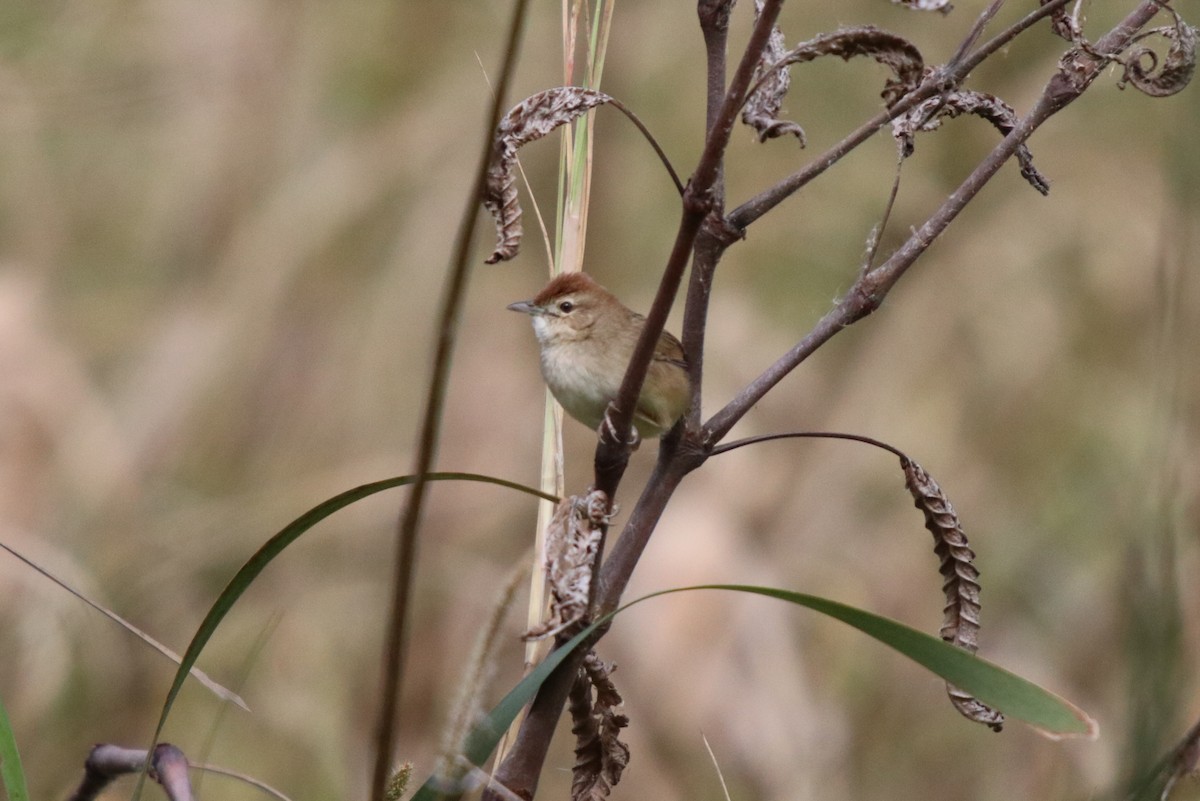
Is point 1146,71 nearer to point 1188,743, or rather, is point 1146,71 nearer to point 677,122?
point 1188,743

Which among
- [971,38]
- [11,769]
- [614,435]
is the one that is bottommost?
[11,769]

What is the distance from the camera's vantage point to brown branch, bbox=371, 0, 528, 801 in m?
0.52

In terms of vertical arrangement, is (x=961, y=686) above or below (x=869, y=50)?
below

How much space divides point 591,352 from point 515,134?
1011mm

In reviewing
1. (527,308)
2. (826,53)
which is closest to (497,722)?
(826,53)

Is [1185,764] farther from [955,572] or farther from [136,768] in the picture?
[136,768]

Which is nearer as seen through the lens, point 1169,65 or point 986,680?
point 986,680

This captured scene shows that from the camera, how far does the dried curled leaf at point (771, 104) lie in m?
0.91

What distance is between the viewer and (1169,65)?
0.97m

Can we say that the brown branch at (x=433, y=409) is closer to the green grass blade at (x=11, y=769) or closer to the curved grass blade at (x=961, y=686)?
the curved grass blade at (x=961, y=686)

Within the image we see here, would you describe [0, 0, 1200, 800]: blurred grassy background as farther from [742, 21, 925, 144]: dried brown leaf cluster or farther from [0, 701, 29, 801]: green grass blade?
[742, 21, 925, 144]: dried brown leaf cluster

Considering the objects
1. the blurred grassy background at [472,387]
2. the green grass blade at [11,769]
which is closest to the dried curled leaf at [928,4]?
the green grass blade at [11,769]

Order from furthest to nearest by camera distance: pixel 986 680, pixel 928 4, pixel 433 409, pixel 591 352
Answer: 1. pixel 591 352
2. pixel 928 4
3. pixel 986 680
4. pixel 433 409

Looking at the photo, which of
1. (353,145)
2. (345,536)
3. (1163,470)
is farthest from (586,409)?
(353,145)
